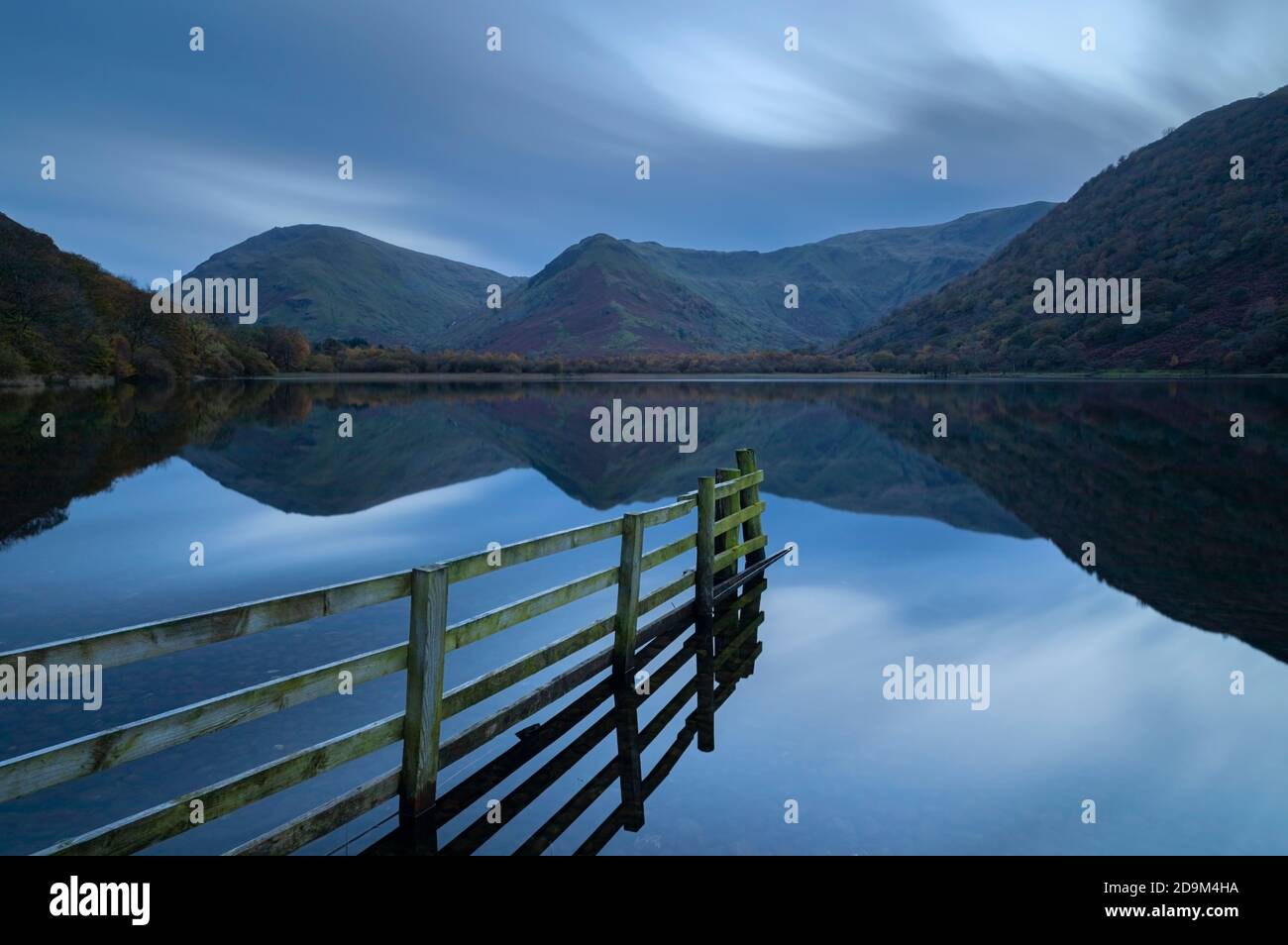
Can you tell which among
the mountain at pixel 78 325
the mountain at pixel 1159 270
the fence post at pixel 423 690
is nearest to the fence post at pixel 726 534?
the fence post at pixel 423 690

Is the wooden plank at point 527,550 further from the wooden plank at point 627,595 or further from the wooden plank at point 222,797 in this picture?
the wooden plank at point 222,797

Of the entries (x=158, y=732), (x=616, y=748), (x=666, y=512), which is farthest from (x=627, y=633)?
(x=158, y=732)

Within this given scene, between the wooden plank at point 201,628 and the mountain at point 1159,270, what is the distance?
117m

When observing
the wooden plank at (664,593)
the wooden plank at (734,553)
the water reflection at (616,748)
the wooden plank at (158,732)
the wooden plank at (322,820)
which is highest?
the wooden plank at (158,732)

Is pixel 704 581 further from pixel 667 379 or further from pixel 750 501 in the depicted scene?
pixel 667 379

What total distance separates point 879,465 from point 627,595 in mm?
27208

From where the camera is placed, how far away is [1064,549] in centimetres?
1884

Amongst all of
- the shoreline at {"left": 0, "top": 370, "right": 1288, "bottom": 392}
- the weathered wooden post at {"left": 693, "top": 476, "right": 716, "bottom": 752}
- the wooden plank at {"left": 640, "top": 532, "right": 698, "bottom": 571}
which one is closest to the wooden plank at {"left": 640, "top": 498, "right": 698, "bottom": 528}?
the weathered wooden post at {"left": 693, "top": 476, "right": 716, "bottom": 752}

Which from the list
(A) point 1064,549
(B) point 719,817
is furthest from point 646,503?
(B) point 719,817

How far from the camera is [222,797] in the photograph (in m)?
5.32

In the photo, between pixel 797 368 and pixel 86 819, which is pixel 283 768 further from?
pixel 797 368

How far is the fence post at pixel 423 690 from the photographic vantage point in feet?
20.6

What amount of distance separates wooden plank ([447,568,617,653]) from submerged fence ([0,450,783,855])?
0.02 metres

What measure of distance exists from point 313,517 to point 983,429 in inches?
1466
